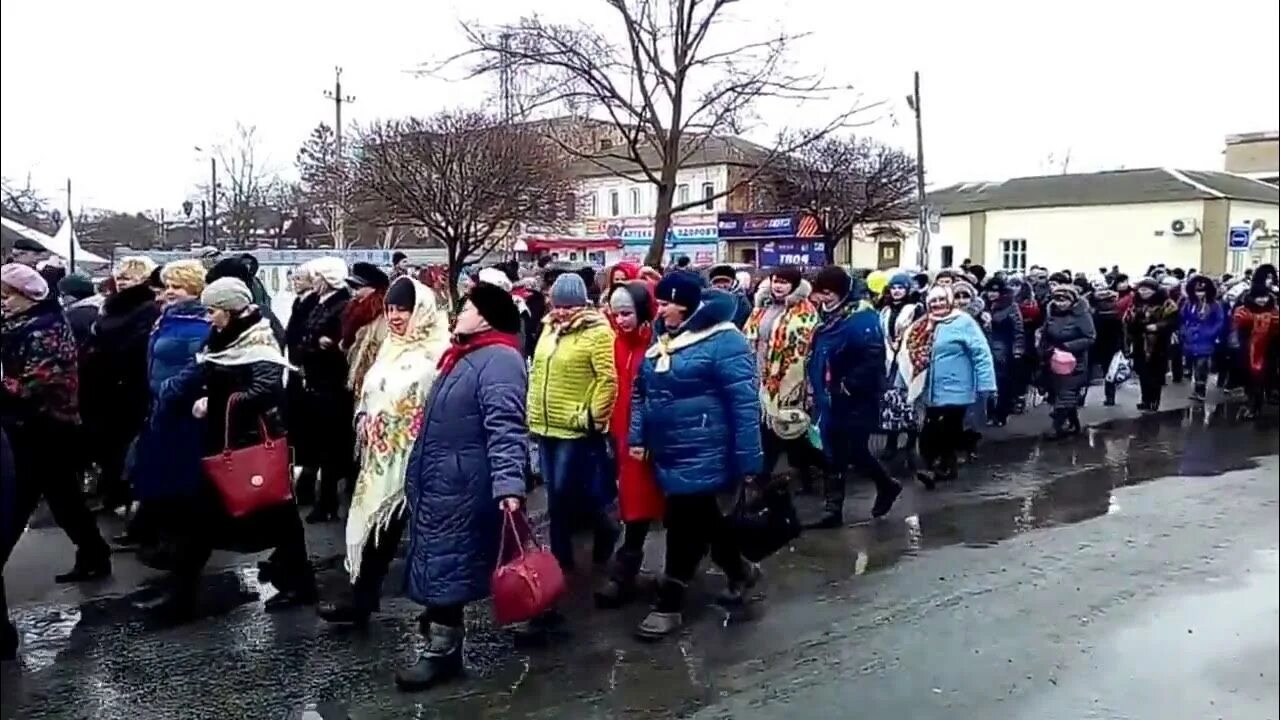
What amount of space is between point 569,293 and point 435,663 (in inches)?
80.9

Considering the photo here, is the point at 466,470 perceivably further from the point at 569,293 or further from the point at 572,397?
the point at 569,293

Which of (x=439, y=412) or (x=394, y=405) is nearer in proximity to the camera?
(x=439, y=412)

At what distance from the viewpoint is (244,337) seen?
18.7 ft

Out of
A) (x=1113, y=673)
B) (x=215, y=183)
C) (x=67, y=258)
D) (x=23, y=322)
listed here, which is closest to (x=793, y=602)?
(x=1113, y=673)

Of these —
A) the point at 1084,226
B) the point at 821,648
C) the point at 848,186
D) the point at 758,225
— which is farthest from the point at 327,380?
the point at 1084,226

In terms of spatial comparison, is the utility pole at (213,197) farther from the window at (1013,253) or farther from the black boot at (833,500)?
the window at (1013,253)

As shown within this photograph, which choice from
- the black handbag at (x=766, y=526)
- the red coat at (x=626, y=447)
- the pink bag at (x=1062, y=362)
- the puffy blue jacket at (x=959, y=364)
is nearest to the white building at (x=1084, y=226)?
the pink bag at (x=1062, y=362)

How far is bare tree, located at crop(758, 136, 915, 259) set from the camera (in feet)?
105

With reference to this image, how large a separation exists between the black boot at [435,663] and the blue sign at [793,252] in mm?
26755

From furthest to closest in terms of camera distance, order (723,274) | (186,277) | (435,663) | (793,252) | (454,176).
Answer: (793,252), (454,176), (723,274), (186,277), (435,663)

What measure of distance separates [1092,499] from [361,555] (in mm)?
5699

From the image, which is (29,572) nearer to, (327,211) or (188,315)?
(188,315)

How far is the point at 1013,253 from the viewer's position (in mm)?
46312

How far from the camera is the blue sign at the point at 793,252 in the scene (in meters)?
32.0
